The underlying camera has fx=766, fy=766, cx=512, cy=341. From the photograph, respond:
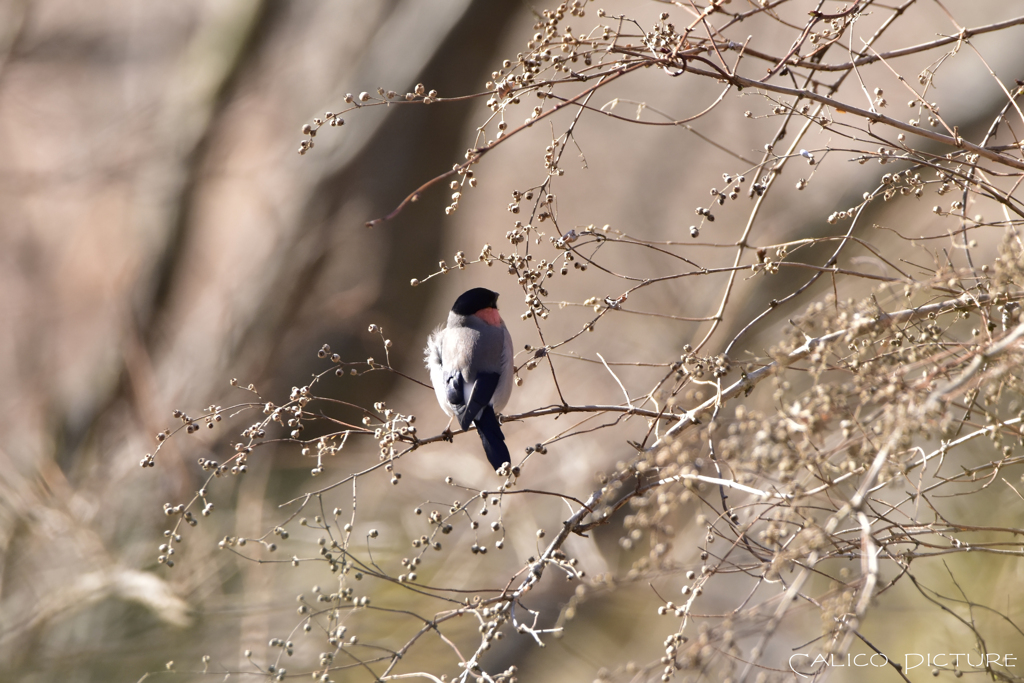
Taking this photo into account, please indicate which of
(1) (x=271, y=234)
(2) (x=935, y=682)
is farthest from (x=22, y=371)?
(2) (x=935, y=682)

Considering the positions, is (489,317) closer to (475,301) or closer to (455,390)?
(475,301)

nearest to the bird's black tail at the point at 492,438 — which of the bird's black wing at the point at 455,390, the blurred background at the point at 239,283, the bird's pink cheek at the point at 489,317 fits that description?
the bird's black wing at the point at 455,390

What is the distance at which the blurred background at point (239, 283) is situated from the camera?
4.49 meters

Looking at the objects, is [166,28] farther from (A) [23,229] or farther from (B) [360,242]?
(B) [360,242]

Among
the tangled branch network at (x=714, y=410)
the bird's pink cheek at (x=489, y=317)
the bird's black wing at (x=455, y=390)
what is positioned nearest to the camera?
the tangled branch network at (x=714, y=410)

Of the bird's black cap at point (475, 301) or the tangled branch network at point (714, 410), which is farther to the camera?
the bird's black cap at point (475, 301)

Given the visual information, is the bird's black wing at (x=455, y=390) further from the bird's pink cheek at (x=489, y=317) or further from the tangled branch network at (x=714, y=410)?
the bird's pink cheek at (x=489, y=317)

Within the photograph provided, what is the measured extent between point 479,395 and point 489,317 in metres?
0.62

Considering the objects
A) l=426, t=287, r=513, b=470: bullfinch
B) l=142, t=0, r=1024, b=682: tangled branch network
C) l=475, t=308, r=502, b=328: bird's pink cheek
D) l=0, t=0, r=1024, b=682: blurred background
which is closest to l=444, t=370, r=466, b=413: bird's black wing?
l=426, t=287, r=513, b=470: bullfinch

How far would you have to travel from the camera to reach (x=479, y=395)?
2.70 m

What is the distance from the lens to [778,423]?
4.11 ft

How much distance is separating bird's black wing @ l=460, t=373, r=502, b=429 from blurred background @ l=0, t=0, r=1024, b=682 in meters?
1.54

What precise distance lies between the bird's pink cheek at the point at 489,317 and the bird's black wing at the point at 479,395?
16.7 inches

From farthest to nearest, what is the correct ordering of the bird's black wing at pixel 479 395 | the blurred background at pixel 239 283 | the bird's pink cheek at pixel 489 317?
1. the blurred background at pixel 239 283
2. the bird's pink cheek at pixel 489 317
3. the bird's black wing at pixel 479 395
